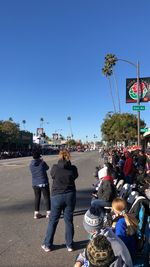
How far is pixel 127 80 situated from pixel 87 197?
18259 mm

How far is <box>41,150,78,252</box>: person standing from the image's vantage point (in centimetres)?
700

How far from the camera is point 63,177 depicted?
23.2 ft

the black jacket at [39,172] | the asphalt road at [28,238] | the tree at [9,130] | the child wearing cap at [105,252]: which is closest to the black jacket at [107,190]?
the asphalt road at [28,238]

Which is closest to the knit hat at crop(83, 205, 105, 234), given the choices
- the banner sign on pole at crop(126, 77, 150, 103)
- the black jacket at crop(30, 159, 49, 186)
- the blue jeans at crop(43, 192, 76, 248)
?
the blue jeans at crop(43, 192, 76, 248)

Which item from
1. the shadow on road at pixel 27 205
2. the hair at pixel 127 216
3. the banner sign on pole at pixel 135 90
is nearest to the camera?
the hair at pixel 127 216

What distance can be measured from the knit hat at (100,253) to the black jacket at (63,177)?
131 inches

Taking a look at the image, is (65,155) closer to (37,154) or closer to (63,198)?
(63,198)

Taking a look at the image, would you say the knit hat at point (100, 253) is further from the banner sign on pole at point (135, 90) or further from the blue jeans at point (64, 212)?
the banner sign on pole at point (135, 90)

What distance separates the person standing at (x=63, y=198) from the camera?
7.00m

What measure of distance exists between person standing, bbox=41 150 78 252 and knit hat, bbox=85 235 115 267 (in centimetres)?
328

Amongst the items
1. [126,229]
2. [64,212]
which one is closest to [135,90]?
[64,212]

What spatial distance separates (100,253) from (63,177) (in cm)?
348

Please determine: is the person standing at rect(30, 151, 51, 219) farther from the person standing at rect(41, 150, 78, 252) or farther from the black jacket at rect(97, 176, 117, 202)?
the person standing at rect(41, 150, 78, 252)

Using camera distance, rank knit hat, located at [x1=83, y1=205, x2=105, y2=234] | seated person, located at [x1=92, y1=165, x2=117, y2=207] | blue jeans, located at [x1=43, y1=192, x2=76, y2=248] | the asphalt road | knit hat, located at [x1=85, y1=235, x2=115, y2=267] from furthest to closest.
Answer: seated person, located at [x1=92, y1=165, x2=117, y2=207], blue jeans, located at [x1=43, y1=192, x2=76, y2=248], the asphalt road, knit hat, located at [x1=83, y1=205, x2=105, y2=234], knit hat, located at [x1=85, y1=235, x2=115, y2=267]
